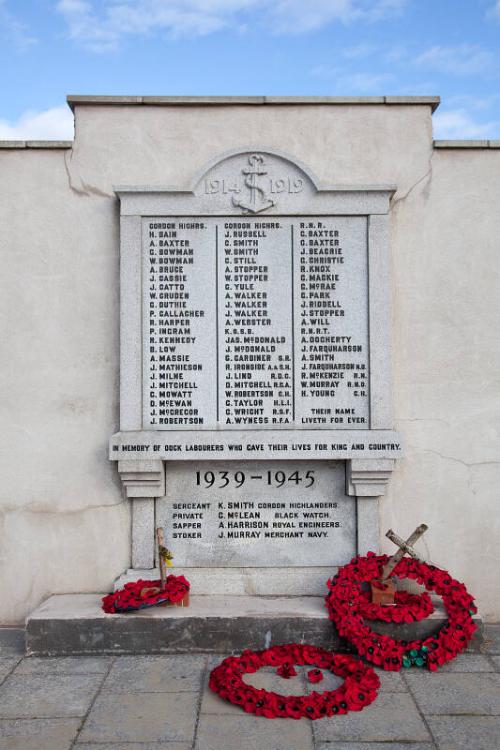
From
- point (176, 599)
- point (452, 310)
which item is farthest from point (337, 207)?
point (176, 599)

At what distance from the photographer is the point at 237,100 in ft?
18.7

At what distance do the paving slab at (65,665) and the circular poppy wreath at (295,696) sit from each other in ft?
3.07

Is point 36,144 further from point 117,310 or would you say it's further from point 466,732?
point 466,732

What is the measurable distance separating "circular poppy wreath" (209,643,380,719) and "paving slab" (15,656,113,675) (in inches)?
36.9

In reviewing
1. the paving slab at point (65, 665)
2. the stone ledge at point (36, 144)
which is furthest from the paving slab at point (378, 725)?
the stone ledge at point (36, 144)

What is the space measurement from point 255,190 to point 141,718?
14.0 ft

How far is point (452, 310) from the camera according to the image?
18.9 feet

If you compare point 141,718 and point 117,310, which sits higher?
point 117,310

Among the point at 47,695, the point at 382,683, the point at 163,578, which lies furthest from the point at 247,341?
the point at 47,695

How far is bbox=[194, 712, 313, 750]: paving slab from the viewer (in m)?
3.75

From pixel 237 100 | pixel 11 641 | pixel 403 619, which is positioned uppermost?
pixel 237 100

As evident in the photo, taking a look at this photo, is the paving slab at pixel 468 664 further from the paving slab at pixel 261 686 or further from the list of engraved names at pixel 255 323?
the list of engraved names at pixel 255 323

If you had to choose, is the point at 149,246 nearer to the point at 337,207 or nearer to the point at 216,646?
the point at 337,207

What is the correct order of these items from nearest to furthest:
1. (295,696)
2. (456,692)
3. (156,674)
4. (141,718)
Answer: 1. (141,718)
2. (295,696)
3. (456,692)
4. (156,674)
